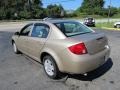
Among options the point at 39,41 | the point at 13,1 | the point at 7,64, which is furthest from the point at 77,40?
the point at 13,1

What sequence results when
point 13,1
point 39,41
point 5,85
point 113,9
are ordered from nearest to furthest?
point 5,85 → point 39,41 → point 13,1 → point 113,9

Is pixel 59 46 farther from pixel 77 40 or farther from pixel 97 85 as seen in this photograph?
pixel 97 85

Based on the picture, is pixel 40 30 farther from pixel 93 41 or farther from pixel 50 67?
pixel 93 41

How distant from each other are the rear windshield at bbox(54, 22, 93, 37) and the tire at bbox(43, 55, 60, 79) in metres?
0.81

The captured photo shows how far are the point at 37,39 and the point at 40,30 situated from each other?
11.4 inches

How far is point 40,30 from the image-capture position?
253 inches

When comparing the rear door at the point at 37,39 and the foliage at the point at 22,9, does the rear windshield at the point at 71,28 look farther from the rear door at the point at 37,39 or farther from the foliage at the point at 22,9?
the foliage at the point at 22,9

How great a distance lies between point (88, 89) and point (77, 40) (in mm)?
1187

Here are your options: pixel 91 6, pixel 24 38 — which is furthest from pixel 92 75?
pixel 91 6

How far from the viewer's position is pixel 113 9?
9031 cm

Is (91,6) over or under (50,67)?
under

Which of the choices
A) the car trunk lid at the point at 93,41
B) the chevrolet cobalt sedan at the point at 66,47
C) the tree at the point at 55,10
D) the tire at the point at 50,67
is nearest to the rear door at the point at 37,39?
the chevrolet cobalt sedan at the point at 66,47

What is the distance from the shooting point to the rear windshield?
5.90 meters

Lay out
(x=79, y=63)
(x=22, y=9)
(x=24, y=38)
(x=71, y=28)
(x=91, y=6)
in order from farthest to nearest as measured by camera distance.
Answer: (x=91, y=6)
(x=22, y=9)
(x=24, y=38)
(x=71, y=28)
(x=79, y=63)
